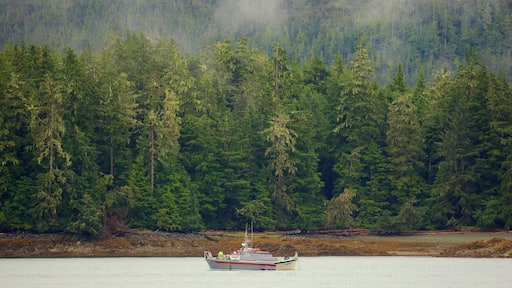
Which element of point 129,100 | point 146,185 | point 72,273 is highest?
point 129,100

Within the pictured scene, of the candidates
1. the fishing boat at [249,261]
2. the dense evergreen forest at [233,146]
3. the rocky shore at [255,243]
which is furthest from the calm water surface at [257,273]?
the dense evergreen forest at [233,146]

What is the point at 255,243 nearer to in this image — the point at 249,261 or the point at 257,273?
the point at 249,261

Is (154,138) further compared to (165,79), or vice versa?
(165,79)

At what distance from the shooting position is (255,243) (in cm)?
10656

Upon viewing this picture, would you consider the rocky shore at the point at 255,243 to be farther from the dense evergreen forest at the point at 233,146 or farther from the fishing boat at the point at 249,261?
the fishing boat at the point at 249,261

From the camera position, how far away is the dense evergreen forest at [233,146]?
4188 inches

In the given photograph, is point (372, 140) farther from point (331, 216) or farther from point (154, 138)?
point (154, 138)

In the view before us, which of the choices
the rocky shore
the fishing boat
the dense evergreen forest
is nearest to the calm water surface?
the fishing boat

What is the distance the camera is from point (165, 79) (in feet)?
407

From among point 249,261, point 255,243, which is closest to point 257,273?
point 249,261

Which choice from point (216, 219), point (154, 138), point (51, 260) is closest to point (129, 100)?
point (154, 138)

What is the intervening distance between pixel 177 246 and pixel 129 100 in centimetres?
1840

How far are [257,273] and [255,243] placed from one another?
21193mm

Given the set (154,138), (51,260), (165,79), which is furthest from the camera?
(165,79)
